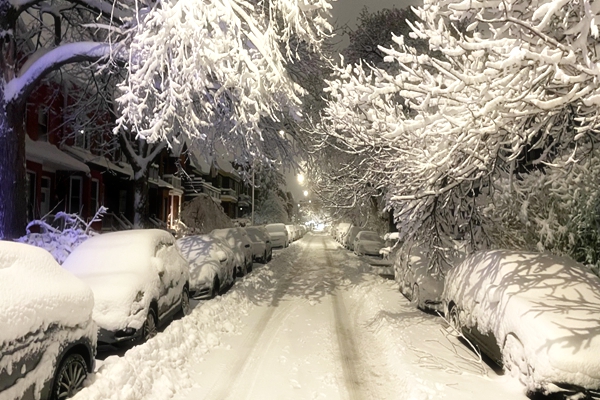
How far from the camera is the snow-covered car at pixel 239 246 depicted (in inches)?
606

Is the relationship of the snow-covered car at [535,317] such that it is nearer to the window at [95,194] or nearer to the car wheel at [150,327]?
the car wheel at [150,327]

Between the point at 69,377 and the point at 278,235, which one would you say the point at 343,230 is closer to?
the point at 278,235

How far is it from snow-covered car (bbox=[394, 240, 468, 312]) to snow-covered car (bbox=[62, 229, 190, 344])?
5.14 metres

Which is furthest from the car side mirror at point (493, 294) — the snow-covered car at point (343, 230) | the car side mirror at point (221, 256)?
the snow-covered car at point (343, 230)

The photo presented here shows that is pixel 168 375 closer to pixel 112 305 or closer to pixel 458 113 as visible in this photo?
pixel 112 305

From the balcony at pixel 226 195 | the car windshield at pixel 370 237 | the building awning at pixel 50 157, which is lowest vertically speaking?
the car windshield at pixel 370 237

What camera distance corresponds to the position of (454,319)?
8.16 m

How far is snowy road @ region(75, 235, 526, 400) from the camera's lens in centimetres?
572

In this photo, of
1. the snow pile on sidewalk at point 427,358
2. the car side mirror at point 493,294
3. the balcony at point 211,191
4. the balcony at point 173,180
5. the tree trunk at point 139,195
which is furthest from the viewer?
the balcony at point 211,191

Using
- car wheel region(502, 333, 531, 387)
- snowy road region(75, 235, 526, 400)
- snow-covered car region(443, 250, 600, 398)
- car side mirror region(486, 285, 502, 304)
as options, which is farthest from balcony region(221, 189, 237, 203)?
car wheel region(502, 333, 531, 387)

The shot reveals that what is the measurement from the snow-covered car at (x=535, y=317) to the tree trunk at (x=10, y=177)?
9.41 metres

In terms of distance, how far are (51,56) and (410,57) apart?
27.4 ft

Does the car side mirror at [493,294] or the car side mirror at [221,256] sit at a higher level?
the car side mirror at [493,294]

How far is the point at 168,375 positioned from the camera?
242 inches
